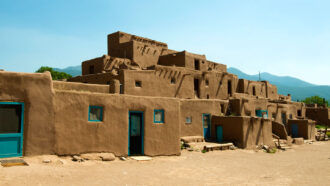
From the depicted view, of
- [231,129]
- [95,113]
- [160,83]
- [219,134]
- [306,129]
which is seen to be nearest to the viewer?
[95,113]

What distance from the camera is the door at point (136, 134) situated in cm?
1338

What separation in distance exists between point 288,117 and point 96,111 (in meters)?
25.9

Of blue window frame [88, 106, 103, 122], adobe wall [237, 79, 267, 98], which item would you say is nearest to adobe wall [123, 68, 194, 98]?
blue window frame [88, 106, 103, 122]

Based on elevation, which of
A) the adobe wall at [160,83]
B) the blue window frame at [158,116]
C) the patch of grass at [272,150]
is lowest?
the patch of grass at [272,150]

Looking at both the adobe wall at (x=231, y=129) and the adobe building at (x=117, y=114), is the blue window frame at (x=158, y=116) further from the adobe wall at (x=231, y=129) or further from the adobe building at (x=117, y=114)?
the adobe wall at (x=231, y=129)

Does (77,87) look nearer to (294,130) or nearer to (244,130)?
(244,130)

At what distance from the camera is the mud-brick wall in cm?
1092

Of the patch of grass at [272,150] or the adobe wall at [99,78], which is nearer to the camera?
the patch of grass at [272,150]

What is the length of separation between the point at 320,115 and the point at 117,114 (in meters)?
39.9

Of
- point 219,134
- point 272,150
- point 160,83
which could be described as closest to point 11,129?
point 160,83

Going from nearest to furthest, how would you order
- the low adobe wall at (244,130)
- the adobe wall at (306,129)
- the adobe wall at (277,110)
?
the low adobe wall at (244,130) → the adobe wall at (306,129) → the adobe wall at (277,110)

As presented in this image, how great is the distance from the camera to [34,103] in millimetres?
10172

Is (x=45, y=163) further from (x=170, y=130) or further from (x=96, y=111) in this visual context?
(x=170, y=130)

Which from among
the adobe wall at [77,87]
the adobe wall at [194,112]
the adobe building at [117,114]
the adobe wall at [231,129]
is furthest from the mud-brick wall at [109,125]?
the adobe wall at [231,129]
